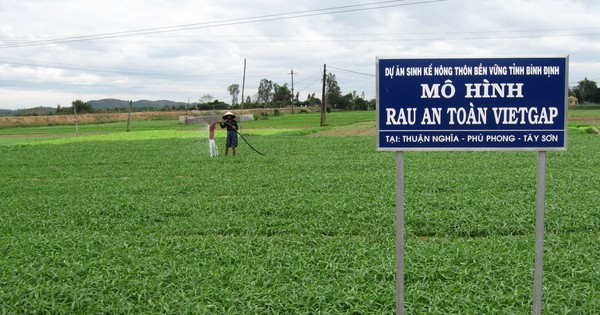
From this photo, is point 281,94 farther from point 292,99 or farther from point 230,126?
point 230,126

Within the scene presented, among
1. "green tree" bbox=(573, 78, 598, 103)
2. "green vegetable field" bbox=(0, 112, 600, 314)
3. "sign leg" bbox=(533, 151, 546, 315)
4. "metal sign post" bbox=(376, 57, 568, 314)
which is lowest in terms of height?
"green vegetable field" bbox=(0, 112, 600, 314)

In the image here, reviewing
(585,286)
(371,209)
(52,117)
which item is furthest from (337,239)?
(52,117)

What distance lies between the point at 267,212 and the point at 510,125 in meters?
5.96

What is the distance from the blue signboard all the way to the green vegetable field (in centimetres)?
168

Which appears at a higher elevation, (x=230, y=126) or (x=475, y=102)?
(x=475, y=102)

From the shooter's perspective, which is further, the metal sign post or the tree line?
the tree line

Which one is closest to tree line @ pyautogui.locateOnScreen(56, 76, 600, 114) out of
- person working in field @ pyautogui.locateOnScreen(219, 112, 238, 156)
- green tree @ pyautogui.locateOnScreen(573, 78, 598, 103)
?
green tree @ pyautogui.locateOnScreen(573, 78, 598, 103)

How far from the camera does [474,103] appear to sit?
152 inches

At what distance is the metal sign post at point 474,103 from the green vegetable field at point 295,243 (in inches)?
66.1

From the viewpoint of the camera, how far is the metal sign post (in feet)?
12.6

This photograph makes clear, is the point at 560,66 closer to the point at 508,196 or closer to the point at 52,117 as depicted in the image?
the point at 508,196

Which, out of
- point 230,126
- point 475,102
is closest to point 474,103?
point 475,102

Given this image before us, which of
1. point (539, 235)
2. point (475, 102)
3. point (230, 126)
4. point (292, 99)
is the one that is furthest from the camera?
point (292, 99)

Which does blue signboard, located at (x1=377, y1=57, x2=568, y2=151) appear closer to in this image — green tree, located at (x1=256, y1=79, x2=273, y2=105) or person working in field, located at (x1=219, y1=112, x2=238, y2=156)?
person working in field, located at (x1=219, y1=112, x2=238, y2=156)
